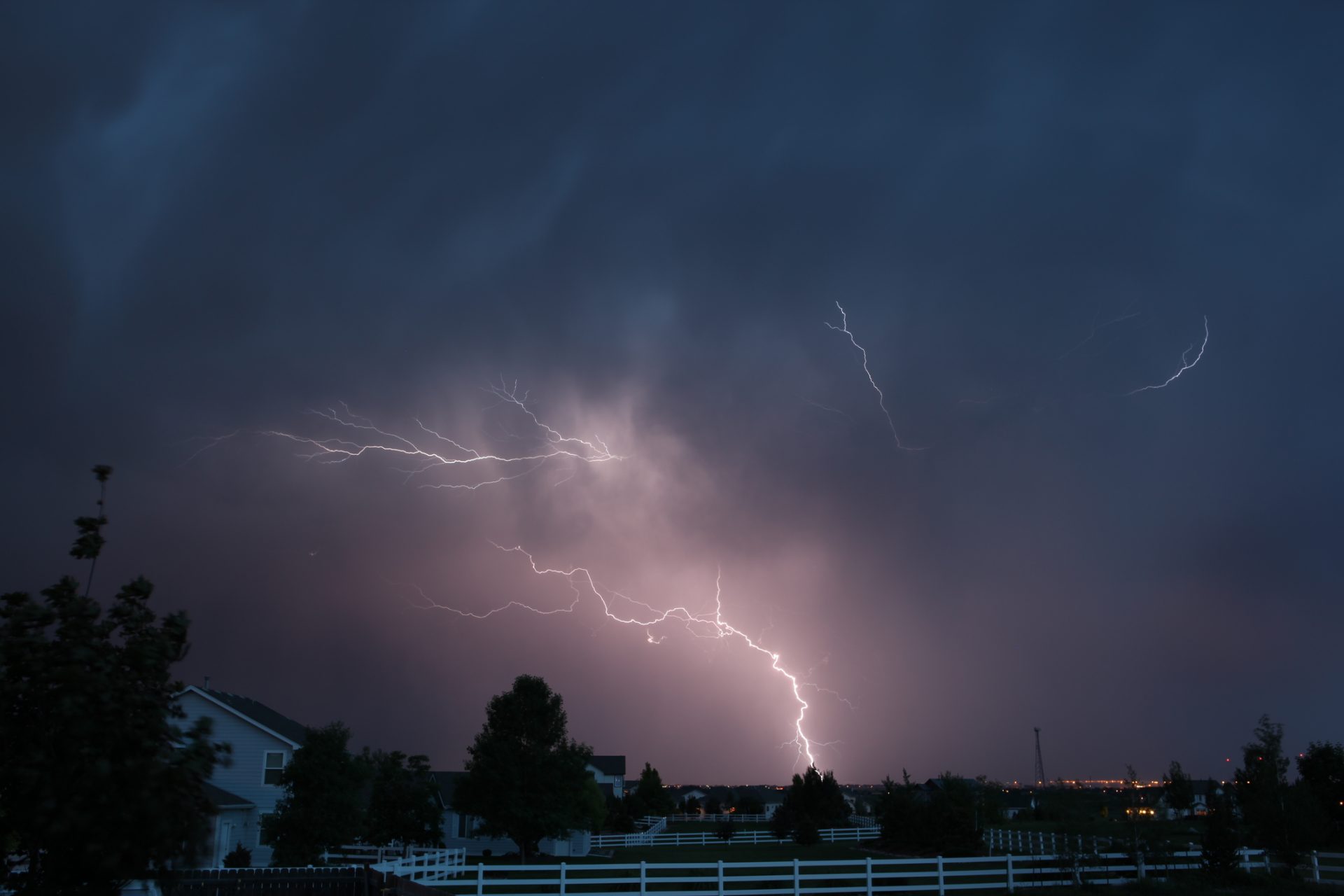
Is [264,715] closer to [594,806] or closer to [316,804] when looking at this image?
[316,804]

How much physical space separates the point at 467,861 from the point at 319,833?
10.7m

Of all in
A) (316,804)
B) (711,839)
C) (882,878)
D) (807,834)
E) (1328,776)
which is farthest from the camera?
(711,839)

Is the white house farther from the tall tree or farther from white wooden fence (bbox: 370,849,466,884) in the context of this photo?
the tall tree

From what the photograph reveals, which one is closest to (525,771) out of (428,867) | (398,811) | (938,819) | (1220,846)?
(398,811)

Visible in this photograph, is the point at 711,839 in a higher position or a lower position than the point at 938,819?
lower

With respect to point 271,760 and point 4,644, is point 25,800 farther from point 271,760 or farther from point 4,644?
point 271,760

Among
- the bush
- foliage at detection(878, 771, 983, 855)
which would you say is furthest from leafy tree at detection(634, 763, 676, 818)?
foliage at detection(878, 771, 983, 855)

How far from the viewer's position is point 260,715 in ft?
125

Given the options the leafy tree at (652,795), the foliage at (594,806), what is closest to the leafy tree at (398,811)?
the foliage at (594,806)

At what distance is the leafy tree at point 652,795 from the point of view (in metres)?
81.6

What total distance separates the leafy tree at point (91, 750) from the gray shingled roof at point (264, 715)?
2867 centimetres

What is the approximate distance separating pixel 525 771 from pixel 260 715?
453 inches

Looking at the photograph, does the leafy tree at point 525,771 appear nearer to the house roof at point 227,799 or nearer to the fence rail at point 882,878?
the house roof at point 227,799

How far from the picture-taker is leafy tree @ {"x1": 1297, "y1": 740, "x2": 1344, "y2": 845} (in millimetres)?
41625
